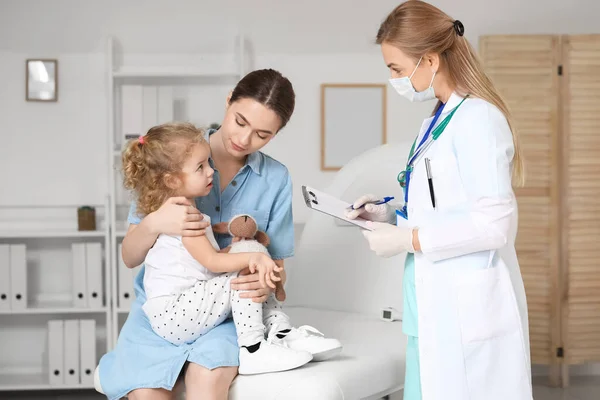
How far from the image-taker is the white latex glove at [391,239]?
5.42 feet

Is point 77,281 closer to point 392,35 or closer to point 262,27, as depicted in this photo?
point 262,27

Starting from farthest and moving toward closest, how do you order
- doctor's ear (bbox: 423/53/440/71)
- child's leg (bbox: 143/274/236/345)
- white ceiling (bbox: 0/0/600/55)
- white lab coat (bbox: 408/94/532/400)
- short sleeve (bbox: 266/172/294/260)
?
white ceiling (bbox: 0/0/600/55) < short sleeve (bbox: 266/172/294/260) < child's leg (bbox: 143/274/236/345) < doctor's ear (bbox: 423/53/440/71) < white lab coat (bbox: 408/94/532/400)

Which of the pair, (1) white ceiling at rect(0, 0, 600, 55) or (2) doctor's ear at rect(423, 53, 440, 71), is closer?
(2) doctor's ear at rect(423, 53, 440, 71)

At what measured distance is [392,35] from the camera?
1.72m

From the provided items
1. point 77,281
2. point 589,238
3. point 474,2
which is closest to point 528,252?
point 589,238

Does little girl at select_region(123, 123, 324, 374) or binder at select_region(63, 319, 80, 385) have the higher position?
little girl at select_region(123, 123, 324, 374)

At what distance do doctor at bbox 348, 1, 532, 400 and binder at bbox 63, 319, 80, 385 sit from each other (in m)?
2.25

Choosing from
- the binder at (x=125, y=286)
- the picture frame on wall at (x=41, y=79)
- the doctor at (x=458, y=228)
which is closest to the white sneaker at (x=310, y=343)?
the doctor at (x=458, y=228)

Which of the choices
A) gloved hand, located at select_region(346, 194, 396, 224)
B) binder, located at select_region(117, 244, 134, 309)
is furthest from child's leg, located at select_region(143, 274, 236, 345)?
binder, located at select_region(117, 244, 134, 309)

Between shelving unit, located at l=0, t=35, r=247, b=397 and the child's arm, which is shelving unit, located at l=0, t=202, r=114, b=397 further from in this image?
the child's arm

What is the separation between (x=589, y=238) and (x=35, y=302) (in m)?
2.63

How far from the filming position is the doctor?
1.58m

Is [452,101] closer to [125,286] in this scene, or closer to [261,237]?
[261,237]

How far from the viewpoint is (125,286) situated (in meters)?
3.57
